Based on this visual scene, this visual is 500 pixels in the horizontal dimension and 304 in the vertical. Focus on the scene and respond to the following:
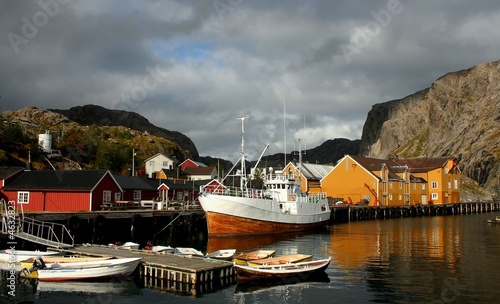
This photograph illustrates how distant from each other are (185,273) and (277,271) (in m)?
4.73

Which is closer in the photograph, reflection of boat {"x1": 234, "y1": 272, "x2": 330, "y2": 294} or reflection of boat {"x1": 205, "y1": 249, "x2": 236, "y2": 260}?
reflection of boat {"x1": 234, "y1": 272, "x2": 330, "y2": 294}

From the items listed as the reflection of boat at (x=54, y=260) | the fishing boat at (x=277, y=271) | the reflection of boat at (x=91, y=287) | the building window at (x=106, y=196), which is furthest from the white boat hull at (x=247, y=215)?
the reflection of boat at (x=91, y=287)

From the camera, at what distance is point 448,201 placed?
98.8m

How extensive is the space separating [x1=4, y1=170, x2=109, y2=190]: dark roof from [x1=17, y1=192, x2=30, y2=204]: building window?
2.12ft

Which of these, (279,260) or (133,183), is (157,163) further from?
(279,260)

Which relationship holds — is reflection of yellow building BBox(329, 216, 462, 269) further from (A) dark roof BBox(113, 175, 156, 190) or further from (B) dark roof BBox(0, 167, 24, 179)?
(B) dark roof BBox(0, 167, 24, 179)

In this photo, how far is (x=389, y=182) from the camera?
8556cm

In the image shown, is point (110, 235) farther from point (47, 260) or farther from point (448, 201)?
point (448, 201)

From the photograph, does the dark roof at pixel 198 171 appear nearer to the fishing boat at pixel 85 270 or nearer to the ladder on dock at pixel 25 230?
the ladder on dock at pixel 25 230

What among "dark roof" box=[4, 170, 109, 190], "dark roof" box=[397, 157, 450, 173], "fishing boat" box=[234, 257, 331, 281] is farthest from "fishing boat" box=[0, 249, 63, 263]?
"dark roof" box=[397, 157, 450, 173]

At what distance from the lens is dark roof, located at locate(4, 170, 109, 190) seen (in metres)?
45.2

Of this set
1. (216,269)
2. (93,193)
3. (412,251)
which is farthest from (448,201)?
(216,269)

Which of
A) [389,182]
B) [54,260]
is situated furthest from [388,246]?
[389,182]

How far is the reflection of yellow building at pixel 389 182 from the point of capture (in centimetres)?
8294
